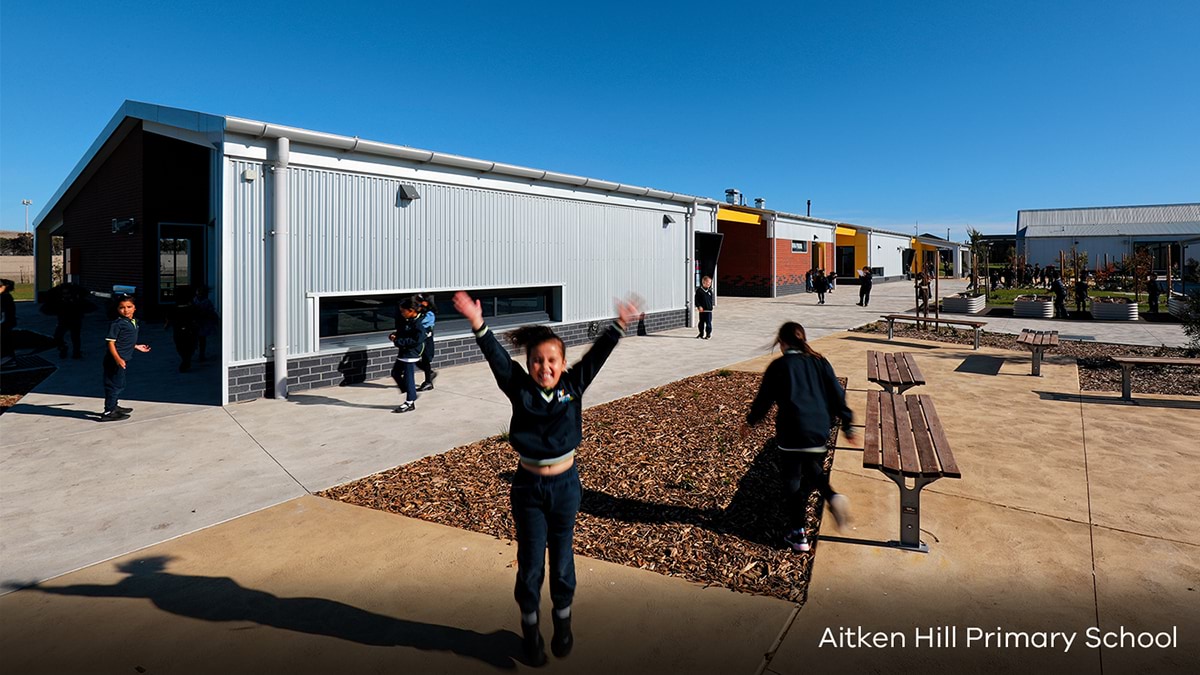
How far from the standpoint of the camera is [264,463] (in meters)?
5.92

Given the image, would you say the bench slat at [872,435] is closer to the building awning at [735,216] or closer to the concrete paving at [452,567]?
the concrete paving at [452,567]

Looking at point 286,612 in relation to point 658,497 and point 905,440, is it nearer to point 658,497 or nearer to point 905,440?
point 658,497

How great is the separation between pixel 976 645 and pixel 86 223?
26.7 meters

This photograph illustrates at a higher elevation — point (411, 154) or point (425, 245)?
point (411, 154)

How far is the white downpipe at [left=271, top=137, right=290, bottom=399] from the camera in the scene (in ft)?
28.6

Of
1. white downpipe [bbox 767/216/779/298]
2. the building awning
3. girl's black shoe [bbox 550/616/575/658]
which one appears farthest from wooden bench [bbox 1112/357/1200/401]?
white downpipe [bbox 767/216/779/298]

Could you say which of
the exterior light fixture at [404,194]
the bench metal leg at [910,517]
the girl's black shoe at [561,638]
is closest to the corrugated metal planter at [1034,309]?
the exterior light fixture at [404,194]

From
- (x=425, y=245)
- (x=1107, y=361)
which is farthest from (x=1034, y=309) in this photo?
(x=425, y=245)

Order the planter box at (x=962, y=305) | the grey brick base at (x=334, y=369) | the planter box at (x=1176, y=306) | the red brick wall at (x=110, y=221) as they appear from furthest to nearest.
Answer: the planter box at (x=962, y=305) → the planter box at (x=1176, y=306) → the red brick wall at (x=110, y=221) → the grey brick base at (x=334, y=369)

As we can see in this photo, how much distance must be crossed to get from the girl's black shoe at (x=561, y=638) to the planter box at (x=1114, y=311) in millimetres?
22708

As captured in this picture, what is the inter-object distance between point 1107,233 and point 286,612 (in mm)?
65943

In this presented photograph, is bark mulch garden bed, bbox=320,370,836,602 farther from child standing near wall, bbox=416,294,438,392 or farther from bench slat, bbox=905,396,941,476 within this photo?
child standing near wall, bbox=416,294,438,392

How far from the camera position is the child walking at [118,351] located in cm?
715

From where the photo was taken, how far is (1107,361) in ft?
36.4
